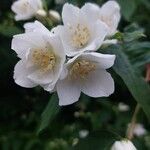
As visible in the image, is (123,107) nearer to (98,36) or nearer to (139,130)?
(139,130)

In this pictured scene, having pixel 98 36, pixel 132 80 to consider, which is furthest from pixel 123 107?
pixel 98 36

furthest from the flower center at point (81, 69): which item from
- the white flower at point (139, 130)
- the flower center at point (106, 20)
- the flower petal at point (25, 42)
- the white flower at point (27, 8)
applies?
the white flower at point (139, 130)

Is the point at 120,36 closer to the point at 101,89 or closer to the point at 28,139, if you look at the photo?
the point at 101,89

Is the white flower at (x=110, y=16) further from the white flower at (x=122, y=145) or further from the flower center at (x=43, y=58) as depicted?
the white flower at (x=122, y=145)

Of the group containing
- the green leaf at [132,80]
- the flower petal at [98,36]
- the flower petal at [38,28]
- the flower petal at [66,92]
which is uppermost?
the flower petal at [38,28]

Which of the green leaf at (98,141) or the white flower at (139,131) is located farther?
the white flower at (139,131)

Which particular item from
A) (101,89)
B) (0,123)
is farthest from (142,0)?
(0,123)
